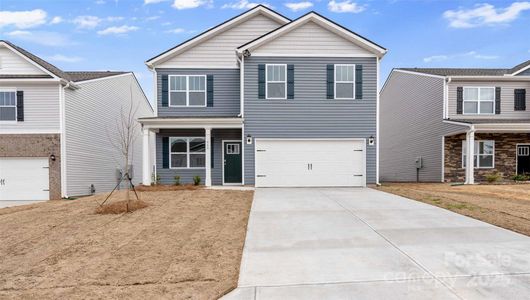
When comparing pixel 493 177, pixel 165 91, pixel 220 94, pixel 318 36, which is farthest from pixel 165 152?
pixel 493 177

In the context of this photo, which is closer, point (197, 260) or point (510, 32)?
point (197, 260)

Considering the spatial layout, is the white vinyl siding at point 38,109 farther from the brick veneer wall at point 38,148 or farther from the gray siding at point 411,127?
the gray siding at point 411,127

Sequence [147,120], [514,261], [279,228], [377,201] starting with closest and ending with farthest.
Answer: [514,261] → [279,228] → [377,201] → [147,120]

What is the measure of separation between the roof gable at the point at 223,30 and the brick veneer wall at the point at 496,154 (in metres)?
11.1

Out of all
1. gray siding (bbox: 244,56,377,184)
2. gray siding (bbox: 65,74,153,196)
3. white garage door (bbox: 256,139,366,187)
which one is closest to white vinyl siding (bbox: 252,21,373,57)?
gray siding (bbox: 244,56,377,184)

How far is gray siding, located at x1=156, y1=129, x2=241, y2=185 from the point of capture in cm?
1557

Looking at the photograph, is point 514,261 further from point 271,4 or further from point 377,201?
point 271,4

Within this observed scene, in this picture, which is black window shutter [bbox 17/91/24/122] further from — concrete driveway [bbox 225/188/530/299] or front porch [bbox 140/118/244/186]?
concrete driveway [bbox 225/188/530/299]

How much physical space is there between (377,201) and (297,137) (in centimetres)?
516

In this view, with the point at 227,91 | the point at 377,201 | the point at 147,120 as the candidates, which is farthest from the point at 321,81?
the point at 147,120

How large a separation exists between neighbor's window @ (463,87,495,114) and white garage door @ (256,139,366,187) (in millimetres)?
8051

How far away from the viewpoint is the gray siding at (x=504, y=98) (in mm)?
18359

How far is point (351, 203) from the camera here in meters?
9.93

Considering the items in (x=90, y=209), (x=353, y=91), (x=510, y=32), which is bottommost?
(x=90, y=209)
